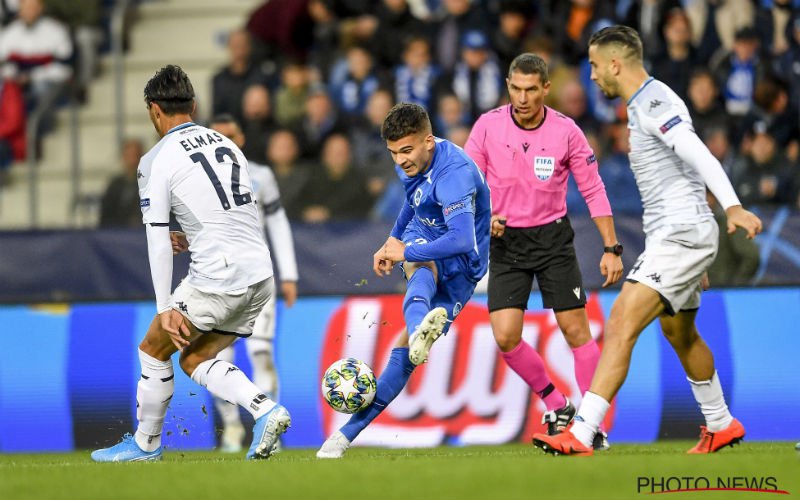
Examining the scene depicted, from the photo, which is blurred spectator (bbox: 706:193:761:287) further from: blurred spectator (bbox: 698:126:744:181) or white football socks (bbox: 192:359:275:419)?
white football socks (bbox: 192:359:275:419)

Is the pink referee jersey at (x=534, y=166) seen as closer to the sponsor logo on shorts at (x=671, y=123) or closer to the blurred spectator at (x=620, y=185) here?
the sponsor logo on shorts at (x=671, y=123)

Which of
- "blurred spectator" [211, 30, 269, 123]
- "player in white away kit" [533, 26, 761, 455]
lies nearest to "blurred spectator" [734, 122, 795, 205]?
"player in white away kit" [533, 26, 761, 455]

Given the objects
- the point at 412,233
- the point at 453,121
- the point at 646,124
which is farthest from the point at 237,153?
the point at 453,121

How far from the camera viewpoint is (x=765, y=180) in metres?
11.4

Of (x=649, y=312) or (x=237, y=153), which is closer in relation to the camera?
(x=649, y=312)

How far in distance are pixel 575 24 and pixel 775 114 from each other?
2.54 metres

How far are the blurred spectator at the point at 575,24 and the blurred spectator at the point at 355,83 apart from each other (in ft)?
6.46

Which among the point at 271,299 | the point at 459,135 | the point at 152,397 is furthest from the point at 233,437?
the point at 459,135

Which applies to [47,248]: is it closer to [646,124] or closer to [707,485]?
[646,124]

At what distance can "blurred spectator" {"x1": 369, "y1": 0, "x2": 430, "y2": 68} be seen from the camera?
1499 cm

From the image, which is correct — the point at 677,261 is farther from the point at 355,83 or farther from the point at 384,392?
the point at 355,83

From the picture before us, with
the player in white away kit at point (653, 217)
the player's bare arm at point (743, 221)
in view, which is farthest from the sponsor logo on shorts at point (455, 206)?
the player's bare arm at point (743, 221)

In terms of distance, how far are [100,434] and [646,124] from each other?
586 cm

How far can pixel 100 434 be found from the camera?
11344 mm
